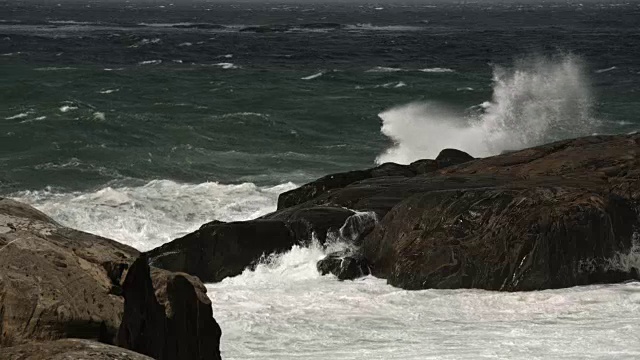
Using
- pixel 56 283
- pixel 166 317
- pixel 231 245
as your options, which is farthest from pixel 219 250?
pixel 56 283

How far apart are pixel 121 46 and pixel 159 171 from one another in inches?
1538

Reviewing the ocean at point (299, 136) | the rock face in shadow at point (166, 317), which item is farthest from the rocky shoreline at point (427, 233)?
the ocean at point (299, 136)

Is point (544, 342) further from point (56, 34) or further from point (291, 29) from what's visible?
point (291, 29)

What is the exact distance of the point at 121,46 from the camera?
66062 mm

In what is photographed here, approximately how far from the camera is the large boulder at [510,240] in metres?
15.5

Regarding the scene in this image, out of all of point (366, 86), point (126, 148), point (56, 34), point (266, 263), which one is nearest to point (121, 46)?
point (56, 34)

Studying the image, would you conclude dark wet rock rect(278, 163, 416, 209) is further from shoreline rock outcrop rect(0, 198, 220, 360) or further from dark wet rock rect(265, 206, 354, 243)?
shoreline rock outcrop rect(0, 198, 220, 360)

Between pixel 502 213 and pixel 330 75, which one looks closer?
pixel 502 213

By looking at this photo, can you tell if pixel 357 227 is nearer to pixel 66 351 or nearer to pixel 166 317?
pixel 166 317

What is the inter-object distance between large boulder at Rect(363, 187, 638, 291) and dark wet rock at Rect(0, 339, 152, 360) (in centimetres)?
889

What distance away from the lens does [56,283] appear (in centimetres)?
795

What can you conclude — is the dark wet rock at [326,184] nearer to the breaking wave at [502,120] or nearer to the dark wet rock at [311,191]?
the dark wet rock at [311,191]

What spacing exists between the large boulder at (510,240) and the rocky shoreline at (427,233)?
18 millimetres

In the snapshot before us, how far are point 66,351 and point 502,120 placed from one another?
31.0 meters
